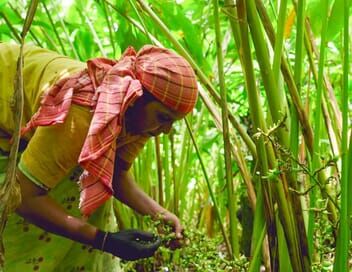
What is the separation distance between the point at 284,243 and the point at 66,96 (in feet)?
1.43

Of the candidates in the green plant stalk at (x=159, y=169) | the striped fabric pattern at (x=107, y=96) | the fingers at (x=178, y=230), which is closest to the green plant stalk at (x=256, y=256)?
the striped fabric pattern at (x=107, y=96)

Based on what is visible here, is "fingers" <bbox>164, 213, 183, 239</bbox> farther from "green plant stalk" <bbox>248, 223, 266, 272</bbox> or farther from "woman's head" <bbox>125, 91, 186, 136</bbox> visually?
"green plant stalk" <bbox>248, 223, 266, 272</bbox>

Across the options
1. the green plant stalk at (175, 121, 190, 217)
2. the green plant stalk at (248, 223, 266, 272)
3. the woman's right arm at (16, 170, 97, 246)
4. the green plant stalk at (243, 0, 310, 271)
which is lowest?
the green plant stalk at (175, 121, 190, 217)

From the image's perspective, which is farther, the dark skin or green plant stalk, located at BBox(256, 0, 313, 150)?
the dark skin

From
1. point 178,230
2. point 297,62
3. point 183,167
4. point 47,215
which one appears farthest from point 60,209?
point 183,167

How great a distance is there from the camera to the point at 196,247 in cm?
110

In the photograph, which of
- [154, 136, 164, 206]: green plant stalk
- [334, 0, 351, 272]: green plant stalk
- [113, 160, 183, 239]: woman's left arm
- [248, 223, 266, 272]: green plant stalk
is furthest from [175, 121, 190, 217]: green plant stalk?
[334, 0, 351, 272]: green plant stalk

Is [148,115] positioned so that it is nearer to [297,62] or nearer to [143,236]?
[143,236]

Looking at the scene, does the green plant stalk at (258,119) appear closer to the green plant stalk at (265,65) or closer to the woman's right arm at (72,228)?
the green plant stalk at (265,65)

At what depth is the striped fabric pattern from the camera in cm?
92

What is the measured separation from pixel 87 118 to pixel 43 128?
7cm

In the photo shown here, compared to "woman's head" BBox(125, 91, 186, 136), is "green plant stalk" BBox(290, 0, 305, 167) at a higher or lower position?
higher

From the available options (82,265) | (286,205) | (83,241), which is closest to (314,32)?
(286,205)

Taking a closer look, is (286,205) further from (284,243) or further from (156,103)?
(156,103)
